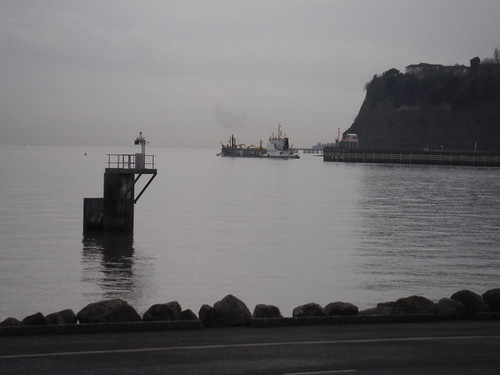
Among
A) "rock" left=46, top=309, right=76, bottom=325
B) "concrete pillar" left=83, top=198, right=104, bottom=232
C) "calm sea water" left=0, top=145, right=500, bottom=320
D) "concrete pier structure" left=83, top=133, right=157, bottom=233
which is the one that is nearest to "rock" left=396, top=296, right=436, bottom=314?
"rock" left=46, top=309, right=76, bottom=325

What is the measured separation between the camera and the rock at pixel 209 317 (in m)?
15.4

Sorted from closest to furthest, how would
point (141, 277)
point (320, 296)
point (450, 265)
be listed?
point (320, 296) < point (141, 277) < point (450, 265)

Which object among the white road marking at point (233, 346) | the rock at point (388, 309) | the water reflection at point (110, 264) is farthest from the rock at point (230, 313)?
the water reflection at point (110, 264)

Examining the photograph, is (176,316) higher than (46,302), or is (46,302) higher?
(176,316)

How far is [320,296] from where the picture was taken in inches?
1108

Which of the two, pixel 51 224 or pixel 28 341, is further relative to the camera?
pixel 51 224

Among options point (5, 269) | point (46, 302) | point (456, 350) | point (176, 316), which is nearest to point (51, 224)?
point (5, 269)

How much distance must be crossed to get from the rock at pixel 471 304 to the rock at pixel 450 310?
22 centimetres

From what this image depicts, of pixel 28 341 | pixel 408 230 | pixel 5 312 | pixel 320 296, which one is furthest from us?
pixel 408 230

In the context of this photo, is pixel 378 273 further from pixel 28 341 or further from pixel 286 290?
pixel 28 341

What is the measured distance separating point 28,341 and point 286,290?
16.5 m

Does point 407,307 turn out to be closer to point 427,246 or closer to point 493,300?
A: point 493,300

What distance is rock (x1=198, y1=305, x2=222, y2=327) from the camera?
15.4m

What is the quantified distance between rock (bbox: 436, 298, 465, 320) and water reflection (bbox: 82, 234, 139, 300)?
43.0 feet
